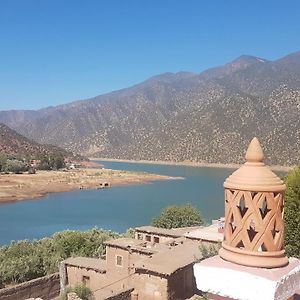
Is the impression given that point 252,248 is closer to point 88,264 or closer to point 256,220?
point 256,220

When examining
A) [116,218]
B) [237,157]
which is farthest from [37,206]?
[237,157]

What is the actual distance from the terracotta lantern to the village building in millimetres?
14766

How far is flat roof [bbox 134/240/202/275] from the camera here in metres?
18.3

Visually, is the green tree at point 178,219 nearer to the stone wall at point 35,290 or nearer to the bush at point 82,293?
the stone wall at point 35,290

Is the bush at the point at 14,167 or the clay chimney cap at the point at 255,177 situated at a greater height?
the clay chimney cap at the point at 255,177

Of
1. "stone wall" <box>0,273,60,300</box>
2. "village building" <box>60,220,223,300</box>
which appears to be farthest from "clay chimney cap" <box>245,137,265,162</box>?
"stone wall" <box>0,273,60,300</box>

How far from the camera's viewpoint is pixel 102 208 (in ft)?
232

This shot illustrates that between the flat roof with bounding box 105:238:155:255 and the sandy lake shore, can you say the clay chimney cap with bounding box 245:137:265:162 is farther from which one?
the sandy lake shore

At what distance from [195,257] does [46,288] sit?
280 inches

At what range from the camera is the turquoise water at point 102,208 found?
55.7 m

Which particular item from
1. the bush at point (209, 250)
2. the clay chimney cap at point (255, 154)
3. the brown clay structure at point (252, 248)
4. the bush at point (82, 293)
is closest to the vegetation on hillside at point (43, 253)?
the bush at point (82, 293)

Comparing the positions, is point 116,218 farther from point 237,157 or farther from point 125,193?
point 237,157

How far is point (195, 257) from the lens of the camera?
20.0m

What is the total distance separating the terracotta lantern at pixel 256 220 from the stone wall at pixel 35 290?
17.4m
